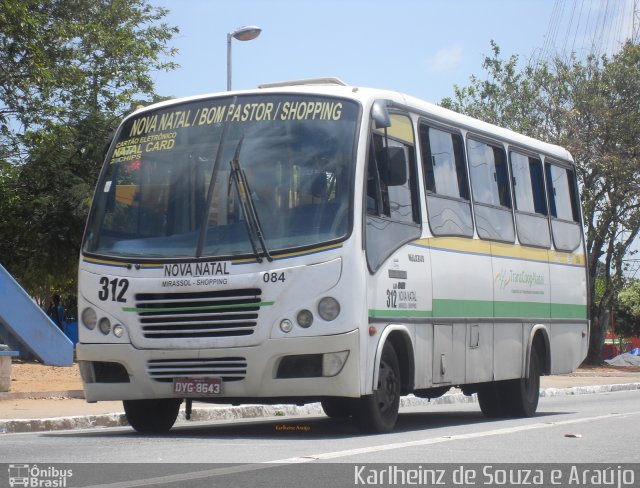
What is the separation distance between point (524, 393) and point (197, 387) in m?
5.75

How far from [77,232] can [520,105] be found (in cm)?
1836

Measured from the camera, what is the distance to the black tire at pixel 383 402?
11422mm

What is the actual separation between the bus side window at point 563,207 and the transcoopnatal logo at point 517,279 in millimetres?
1073

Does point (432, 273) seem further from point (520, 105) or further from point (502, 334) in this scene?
point (520, 105)

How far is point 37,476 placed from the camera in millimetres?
7922

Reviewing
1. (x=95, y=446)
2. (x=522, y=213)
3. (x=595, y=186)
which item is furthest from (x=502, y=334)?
(x=595, y=186)

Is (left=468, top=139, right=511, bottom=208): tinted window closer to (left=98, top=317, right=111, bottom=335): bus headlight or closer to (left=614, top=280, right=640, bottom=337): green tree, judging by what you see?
(left=98, top=317, right=111, bottom=335): bus headlight

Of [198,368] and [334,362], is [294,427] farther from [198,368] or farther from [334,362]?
[334,362]

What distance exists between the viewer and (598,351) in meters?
43.1

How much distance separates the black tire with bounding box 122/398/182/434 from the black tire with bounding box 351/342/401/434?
6.35 feet

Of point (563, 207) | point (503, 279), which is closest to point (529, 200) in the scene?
point (563, 207)

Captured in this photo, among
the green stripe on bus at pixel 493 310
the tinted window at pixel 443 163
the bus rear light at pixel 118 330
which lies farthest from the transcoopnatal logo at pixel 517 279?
the bus rear light at pixel 118 330

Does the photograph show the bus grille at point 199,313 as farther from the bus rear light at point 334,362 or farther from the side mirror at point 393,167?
the side mirror at point 393,167

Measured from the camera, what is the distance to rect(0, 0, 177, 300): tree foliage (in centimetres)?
2994
